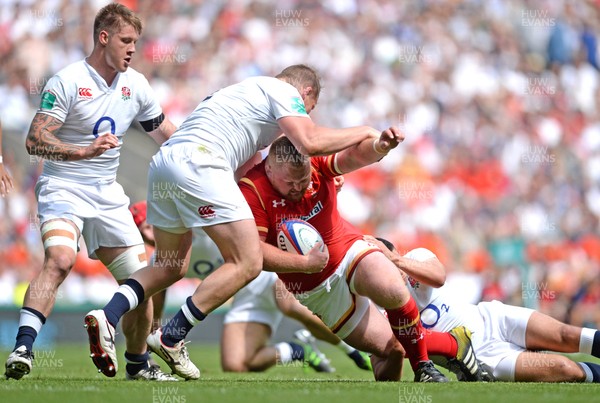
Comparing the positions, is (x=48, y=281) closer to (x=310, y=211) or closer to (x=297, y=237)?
(x=297, y=237)

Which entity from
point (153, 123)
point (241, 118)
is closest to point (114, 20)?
point (153, 123)

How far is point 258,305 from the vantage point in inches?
402

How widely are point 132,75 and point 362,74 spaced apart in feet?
34.9

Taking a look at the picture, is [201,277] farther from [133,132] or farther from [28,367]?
[28,367]

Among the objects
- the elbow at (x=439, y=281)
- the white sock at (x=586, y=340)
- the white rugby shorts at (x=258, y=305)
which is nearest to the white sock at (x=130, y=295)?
the elbow at (x=439, y=281)

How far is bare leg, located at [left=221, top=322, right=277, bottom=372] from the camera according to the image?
9531 mm

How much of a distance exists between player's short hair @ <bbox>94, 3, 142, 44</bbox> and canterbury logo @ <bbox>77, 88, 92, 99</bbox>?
38 centimetres

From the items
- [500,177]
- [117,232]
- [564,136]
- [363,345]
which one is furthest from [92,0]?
[363,345]

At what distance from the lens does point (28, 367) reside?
6.39 meters

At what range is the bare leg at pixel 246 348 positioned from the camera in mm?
9531

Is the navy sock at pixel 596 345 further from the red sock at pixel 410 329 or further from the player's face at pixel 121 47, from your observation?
the player's face at pixel 121 47

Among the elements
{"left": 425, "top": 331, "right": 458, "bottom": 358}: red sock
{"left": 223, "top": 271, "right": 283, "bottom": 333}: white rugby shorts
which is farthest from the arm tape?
{"left": 223, "top": 271, "right": 283, "bottom": 333}: white rugby shorts

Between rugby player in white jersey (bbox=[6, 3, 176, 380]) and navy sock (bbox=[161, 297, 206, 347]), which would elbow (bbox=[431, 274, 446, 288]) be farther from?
rugby player in white jersey (bbox=[6, 3, 176, 380])

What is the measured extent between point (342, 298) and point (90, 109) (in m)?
2.20
